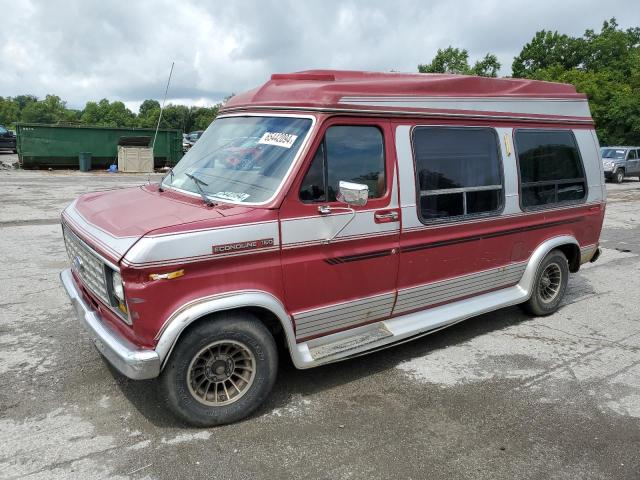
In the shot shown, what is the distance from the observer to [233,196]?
11.9 feet

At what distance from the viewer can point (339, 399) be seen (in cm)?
385

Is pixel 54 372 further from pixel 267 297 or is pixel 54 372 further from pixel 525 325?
pixel 525 325

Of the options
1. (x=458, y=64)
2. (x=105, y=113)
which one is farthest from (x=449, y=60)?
(x=105, y=113)

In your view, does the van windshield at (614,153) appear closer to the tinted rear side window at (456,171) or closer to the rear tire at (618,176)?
the rear tire at (618,176)

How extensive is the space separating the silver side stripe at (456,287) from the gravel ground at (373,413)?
0.54m

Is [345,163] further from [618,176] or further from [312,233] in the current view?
[618,176]

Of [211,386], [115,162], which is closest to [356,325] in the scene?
[211,386]

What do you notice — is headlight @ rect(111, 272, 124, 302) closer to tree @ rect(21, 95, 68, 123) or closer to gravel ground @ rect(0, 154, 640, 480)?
gravel ground @ rect(0, 154, 640, 480)

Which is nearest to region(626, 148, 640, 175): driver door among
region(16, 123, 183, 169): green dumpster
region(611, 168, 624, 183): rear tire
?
region(611, 168, 624, 183): rear tire

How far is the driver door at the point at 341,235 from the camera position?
354cm

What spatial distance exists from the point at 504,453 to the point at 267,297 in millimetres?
1836

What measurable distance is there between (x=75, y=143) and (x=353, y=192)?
22478 millimetres

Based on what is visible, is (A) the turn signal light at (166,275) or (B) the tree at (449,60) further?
(B) the tree at (449,60)

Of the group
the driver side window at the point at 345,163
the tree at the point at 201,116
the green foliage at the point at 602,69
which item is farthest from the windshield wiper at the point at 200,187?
the tree at the point at 201,116
